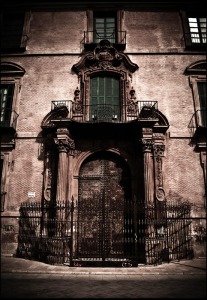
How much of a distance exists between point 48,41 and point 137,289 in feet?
42.3

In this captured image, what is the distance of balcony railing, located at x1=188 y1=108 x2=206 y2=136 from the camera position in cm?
1267

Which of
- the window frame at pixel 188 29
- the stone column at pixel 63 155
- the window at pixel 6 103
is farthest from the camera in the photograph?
the window frame at pixel 188 29

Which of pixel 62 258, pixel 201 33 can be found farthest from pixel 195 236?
pixel 201 33

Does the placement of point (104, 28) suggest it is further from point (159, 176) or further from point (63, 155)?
point (159, 176)

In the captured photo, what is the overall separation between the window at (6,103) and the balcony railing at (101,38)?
4417mm

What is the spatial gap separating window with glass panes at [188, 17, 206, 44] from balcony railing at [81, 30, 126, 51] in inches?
148

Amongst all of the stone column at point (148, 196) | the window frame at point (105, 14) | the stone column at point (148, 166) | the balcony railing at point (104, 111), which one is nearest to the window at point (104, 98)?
the balcony railing at point (104, 111)

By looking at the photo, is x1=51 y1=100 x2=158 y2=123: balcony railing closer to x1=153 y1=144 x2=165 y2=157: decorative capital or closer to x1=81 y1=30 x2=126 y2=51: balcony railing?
x1=153 y1=144 x2=165 y2=157: decorative capital

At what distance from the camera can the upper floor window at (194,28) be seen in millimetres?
14328

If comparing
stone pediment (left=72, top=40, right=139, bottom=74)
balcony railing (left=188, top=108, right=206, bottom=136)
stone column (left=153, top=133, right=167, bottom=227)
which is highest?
stone pediment (left=72, top=40, right=139, bottom=74)

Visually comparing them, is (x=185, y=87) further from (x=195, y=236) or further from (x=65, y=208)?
(x=65, y=208)

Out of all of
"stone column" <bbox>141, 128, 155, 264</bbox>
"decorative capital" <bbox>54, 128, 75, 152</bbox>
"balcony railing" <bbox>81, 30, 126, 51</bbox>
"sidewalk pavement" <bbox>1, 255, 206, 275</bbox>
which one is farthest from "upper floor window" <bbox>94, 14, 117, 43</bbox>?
"sidewalk pavement" <bbox>1, 255, 206, 275</bbox>

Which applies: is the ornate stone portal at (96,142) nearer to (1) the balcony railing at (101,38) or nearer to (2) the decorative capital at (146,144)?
(2) the decorative capital at (146,144)

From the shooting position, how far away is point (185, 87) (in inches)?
530
